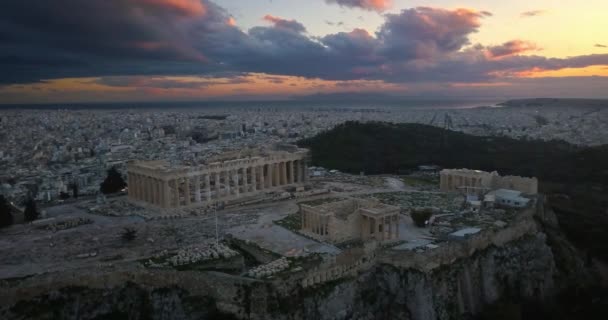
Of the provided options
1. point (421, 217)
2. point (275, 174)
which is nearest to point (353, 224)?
point (421, 217)

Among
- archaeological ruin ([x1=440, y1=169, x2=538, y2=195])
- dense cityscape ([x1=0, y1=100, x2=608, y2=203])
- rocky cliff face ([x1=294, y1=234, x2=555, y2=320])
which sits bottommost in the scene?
rocky cliff face ([x1=294, y1=234, x2=555, y2=320])

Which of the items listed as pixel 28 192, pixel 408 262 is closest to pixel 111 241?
pixel 408 262

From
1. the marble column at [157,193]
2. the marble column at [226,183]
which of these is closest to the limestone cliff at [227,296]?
the marble column at [157,193]

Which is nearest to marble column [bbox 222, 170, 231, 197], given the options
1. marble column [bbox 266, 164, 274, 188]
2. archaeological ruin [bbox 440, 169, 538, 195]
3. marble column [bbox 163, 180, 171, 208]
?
marble column [bbox 266, 164, 274, 188]

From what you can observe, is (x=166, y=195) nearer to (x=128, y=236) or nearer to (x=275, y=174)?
(x=128, y=236)

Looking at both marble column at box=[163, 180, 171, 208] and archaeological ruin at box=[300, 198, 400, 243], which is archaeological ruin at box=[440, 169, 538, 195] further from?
marble column at box=[163, 180, 171, 208]

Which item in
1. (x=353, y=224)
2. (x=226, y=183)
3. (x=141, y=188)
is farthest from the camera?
(x=226, y=183)

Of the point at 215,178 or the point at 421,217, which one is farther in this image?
the point at 215,178
